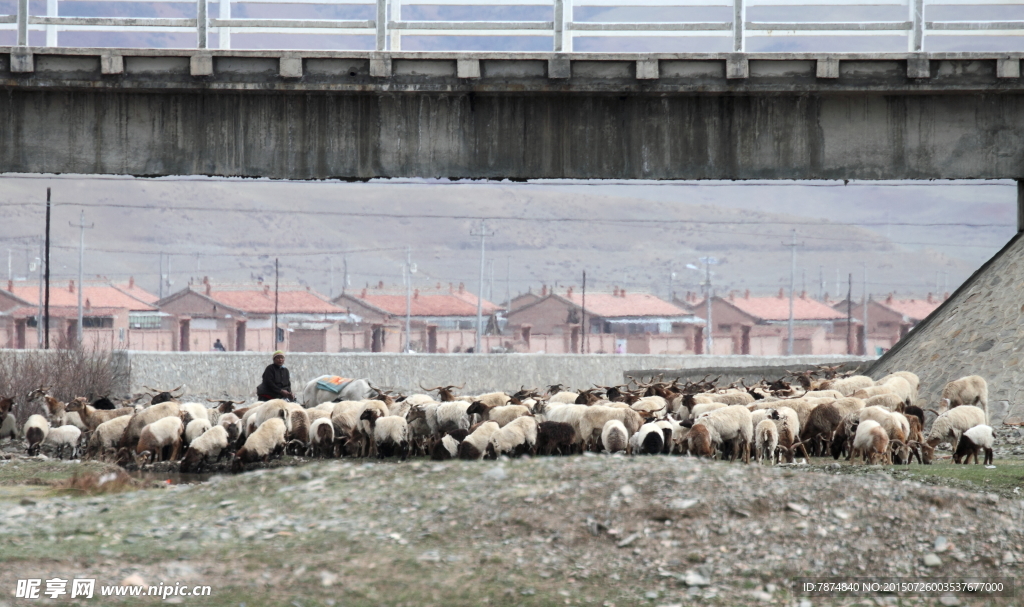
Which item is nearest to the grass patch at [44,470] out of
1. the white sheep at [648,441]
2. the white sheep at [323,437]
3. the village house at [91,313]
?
the white sheep at [323,437]

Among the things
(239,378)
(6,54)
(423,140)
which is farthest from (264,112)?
(239,378)

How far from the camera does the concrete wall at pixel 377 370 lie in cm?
3002

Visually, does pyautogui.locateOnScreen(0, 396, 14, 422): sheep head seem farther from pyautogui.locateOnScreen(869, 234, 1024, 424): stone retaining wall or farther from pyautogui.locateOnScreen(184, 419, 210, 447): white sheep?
pyautogui.locateOnScreen(869, 234, 1024, 424): stone retaining wall

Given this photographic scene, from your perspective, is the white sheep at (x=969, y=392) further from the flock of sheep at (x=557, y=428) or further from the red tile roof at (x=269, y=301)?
the red tile roof at (x=269, y=301)

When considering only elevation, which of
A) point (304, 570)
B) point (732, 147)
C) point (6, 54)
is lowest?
point (304, 570)

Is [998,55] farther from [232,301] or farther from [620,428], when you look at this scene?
[232,301]

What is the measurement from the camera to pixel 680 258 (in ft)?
616

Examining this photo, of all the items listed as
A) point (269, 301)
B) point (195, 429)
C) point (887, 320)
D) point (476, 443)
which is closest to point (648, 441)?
point (476, 443)

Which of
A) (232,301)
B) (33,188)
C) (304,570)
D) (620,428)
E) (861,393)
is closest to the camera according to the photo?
(304,570)

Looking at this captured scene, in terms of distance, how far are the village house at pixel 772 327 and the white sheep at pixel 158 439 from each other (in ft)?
237

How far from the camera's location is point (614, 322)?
9262 centimetres

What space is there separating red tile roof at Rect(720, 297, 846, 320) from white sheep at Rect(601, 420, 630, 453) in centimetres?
8468

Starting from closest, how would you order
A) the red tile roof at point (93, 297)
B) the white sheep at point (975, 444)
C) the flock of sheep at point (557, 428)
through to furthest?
the white sheep at point (975, 444) → the flock of sheep at point (557, 428) → the red tile roof at point (93, 297)

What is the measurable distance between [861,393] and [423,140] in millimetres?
7419
